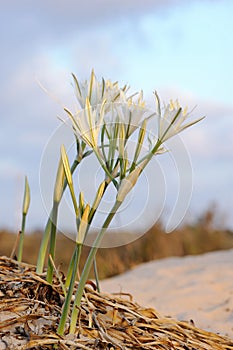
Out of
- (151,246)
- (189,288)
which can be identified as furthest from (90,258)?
(151,246)

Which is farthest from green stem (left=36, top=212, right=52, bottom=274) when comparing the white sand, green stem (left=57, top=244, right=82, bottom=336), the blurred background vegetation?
the blurred background vegetation

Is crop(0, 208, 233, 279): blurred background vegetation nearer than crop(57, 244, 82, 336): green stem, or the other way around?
crop(57, 244, 82, 336): green stem

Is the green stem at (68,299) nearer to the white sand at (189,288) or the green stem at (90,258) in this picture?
the green stem at (90,258)

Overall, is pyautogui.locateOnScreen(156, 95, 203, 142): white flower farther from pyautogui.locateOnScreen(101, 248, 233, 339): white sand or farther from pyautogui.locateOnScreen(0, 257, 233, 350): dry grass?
pyautogui.locateOnScreen(101, 248, 233, 339): white sand

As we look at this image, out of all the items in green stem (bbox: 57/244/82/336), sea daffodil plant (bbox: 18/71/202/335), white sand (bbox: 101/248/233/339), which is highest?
sea daffodil plant (bbox: 18/71/202/335)

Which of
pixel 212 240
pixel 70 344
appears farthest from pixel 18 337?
pixel 212 240

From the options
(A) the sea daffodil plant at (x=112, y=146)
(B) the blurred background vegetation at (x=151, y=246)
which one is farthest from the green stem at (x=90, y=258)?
(B) the blurred background vegetation at (x=151, y=246)

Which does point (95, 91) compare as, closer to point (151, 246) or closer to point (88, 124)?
point (88, 124)

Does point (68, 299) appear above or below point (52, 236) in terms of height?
below
